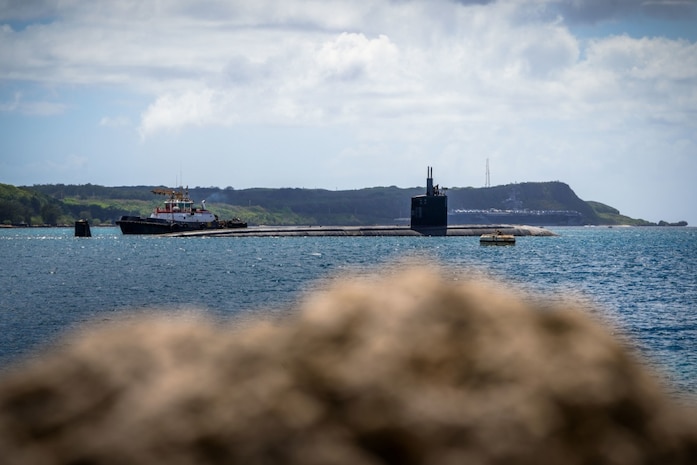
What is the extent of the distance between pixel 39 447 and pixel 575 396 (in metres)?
1.67

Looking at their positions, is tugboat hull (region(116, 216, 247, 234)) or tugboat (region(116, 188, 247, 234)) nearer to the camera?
tugboat hull (region(116, 216, 247, 234))

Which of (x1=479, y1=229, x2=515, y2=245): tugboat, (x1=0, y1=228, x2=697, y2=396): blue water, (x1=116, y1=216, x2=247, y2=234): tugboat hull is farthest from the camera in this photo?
(x1=116, y1=216, x2=247, y2=234): tugboat hull

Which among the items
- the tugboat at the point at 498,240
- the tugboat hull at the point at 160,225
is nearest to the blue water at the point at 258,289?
the tugboat at the point at 498,240

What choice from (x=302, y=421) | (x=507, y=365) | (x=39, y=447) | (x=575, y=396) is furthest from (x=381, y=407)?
(x=39, y=447)

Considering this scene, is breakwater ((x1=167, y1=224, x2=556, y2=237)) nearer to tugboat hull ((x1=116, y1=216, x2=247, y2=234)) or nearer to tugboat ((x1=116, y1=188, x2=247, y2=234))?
tugboat hull ((x1=116, y1=216, x2=247, y2=234))

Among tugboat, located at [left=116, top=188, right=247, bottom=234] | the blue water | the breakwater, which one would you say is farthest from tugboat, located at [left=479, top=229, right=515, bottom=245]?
tugboat, located at [left=116, top=188, right=247, bottom=234]

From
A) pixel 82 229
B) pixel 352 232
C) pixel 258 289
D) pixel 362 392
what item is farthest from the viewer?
pixel 82 229

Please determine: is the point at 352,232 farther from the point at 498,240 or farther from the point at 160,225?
the point at 498,240

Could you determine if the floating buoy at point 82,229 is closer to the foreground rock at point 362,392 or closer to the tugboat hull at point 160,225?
the tugboat hull at point 160,225

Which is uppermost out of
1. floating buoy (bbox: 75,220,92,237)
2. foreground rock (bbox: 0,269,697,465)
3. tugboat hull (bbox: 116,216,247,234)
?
foreground rock (bbox: 0,269,697,465)

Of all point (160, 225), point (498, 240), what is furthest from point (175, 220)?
point (498, 240)

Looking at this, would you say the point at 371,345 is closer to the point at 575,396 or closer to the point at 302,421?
the point at 302,421

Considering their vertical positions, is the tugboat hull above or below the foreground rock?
below

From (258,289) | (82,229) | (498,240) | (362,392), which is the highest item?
(362,392)
